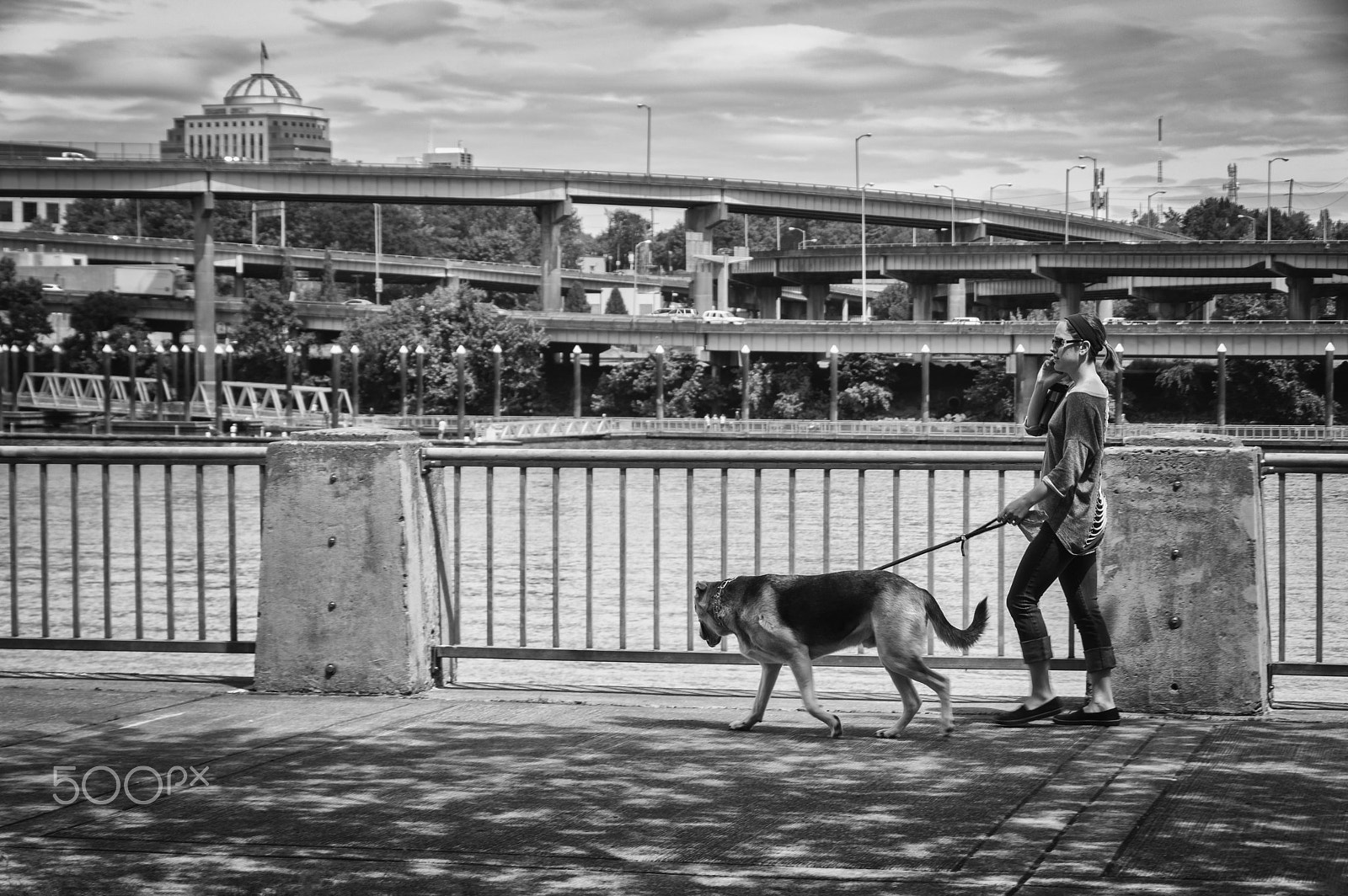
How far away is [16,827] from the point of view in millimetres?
5387

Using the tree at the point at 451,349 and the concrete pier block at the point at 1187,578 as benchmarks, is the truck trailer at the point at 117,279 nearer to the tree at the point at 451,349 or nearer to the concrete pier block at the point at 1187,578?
the tree at the point at 451,349

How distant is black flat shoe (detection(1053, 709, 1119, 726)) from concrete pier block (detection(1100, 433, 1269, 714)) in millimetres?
312

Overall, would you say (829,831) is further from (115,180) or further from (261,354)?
(261,354)

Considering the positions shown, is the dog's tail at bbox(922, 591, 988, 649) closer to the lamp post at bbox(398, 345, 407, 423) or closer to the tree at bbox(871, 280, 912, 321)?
the lamp post at bbox(398, 345, 407, 423)

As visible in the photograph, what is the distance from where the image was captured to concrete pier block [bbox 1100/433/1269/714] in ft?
23.1

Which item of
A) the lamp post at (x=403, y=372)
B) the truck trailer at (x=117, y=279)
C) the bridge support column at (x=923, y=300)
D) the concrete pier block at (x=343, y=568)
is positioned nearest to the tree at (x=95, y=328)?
the truck trailer at (x=117, y=279)

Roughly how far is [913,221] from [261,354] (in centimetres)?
5654

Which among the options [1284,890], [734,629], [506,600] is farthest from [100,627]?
[1284,890]

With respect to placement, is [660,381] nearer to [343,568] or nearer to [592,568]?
[592,568]

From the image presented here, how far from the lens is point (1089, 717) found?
6.97 m

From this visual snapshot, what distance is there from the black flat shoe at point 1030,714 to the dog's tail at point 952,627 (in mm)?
558

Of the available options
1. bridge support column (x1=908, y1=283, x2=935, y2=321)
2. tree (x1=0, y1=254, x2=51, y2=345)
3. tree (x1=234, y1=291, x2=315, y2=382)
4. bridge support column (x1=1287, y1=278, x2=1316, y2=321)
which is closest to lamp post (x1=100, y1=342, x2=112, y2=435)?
tree (x1=234, y1=291, x2=315, y2=382)

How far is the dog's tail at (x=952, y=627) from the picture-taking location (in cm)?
666

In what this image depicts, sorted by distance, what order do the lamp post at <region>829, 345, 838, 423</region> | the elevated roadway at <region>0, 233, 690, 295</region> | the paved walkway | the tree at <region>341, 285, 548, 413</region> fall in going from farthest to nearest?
the elevated roadway at <region>0, 233, 690, 295</region>, the tree at <region>341, 285, 548, 413</region>, the lamp post at <region>829, 345, 838, 423</region>, the paved walkway
